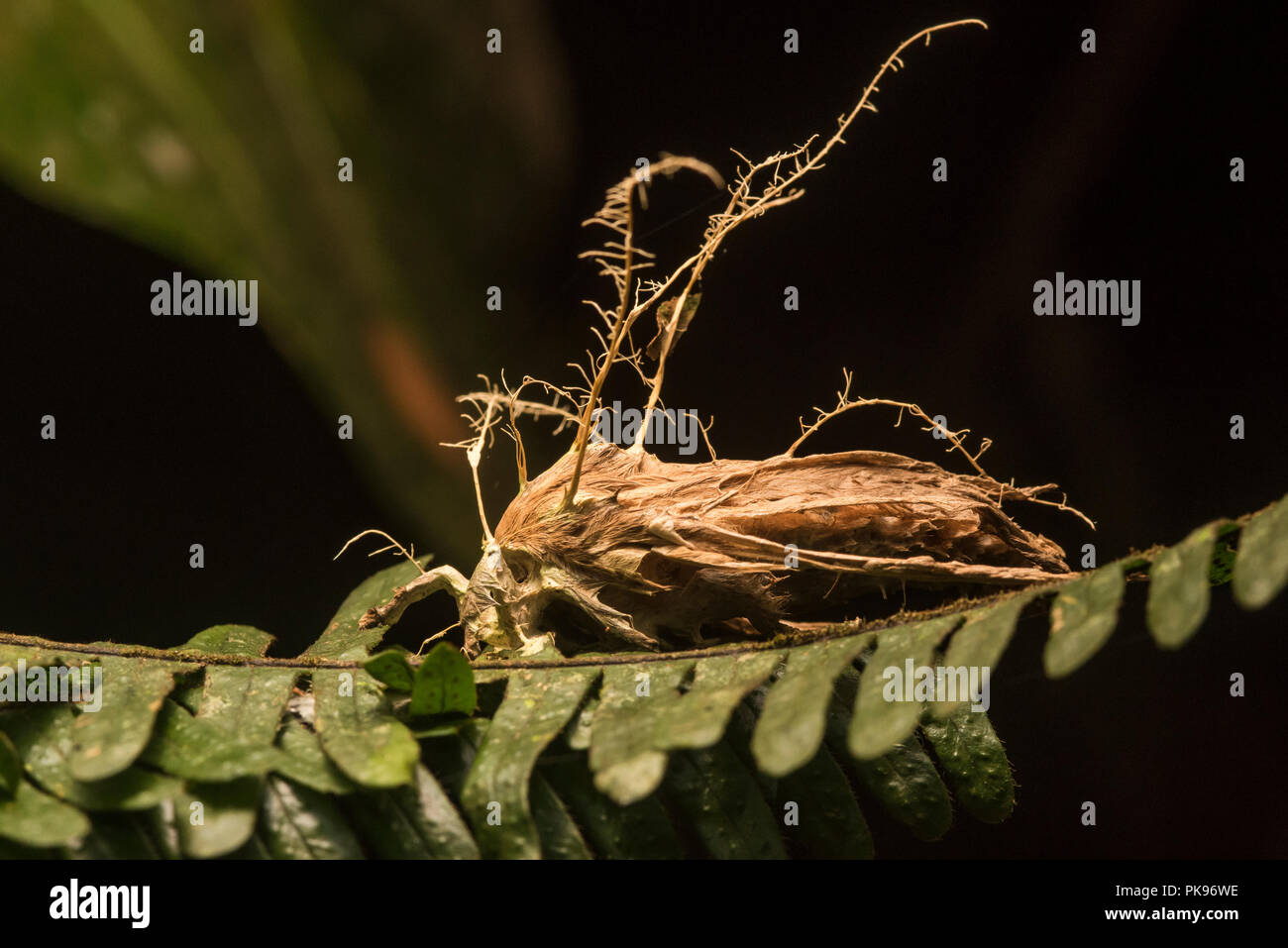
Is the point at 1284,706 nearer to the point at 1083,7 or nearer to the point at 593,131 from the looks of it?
the point at 1083,7

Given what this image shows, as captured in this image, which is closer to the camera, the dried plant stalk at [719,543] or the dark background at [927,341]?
the dried plant stalk at [719,543]

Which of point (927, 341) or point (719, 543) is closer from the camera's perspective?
point (719, 543)

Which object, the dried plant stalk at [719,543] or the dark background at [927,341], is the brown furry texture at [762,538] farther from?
the dark background at [927,341]

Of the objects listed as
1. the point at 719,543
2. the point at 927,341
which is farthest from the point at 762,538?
the point at 927,341

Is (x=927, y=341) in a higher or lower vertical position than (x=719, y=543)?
higher

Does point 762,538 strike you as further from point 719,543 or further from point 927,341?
point 927,341

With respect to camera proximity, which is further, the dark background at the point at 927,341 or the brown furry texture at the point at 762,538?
the dark background at the point at 927,341

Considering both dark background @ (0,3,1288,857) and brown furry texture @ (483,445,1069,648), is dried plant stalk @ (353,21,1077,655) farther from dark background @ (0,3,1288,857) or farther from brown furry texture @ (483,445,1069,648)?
dark background @ (0,3,1288,857)

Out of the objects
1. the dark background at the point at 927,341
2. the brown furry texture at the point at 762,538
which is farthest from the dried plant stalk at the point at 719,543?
the dark background at the point at 927,341

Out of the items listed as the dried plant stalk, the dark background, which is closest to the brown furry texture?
the dried plant stalk
